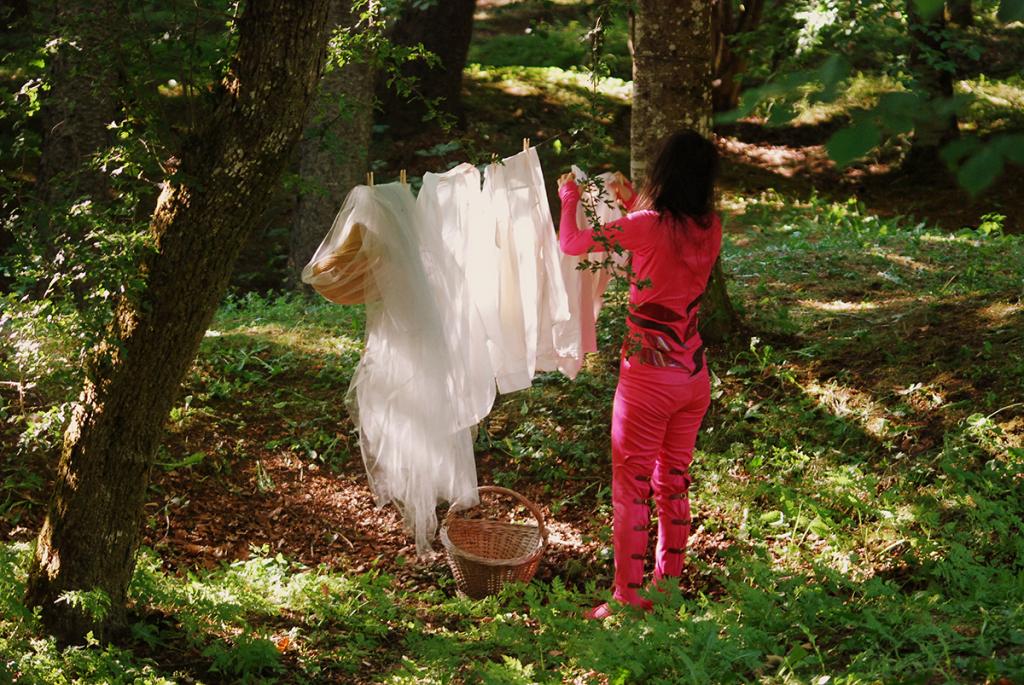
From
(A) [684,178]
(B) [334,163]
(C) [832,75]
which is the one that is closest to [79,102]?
(B) [334,163]

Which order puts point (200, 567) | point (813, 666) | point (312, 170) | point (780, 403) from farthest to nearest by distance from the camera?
point (312, 170) < point (780, 403) < point (200, 567) < point (813, 666)

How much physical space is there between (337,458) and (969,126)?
11.0 meters

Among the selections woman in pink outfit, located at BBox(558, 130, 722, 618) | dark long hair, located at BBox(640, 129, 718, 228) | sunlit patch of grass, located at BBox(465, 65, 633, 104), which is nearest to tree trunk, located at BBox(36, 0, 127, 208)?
woman in pink outfit, located at BBox(558, 130, 722, 618)

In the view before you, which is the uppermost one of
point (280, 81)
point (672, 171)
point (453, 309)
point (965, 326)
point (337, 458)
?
point (280, 81)

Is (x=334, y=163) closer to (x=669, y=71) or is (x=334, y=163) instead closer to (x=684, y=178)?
(x=669, y=71)

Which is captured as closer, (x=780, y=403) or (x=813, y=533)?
(x=813, y=533)

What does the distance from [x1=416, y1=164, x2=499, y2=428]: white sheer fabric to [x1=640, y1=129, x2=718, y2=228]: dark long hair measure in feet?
3.87

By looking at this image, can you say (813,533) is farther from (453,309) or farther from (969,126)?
(969,126)

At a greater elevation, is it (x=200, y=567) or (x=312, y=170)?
(x=312, y=170)

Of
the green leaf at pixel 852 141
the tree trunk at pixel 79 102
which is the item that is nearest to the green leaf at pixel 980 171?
the green leaf at pixel 852 141

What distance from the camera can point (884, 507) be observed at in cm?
482

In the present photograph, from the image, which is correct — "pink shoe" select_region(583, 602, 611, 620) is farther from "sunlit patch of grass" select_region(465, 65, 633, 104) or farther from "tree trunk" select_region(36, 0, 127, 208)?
"sunlit patch of grass" select_region(465, 65, 633, 104)

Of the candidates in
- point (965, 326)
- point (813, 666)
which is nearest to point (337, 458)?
point (813, 666)

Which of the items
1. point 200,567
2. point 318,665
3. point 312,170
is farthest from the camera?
point 312,170
